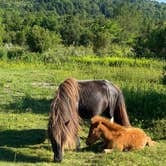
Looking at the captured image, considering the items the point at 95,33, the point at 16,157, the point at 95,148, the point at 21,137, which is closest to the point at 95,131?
the point at 95,148

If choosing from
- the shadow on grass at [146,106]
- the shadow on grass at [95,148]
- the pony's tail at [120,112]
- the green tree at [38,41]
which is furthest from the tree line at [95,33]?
the shadow on grass at [95,148]

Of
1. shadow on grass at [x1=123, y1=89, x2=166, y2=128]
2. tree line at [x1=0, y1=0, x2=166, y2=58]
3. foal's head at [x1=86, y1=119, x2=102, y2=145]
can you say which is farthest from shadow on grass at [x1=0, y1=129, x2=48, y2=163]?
tree line at [x1=0, y1=0, x2=166, y2=58]

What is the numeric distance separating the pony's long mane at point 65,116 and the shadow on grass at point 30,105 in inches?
132

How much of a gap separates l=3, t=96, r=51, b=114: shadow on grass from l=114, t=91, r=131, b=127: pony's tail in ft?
9.75

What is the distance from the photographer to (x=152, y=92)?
970cm

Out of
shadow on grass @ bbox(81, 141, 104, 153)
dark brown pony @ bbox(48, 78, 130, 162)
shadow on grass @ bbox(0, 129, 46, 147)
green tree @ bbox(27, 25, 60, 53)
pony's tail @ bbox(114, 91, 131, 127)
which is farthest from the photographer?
green tree @ bbox(27, 25, 60, 53)

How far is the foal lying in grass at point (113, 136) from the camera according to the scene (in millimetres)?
6273

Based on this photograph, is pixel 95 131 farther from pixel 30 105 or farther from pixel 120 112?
pixel 30 105

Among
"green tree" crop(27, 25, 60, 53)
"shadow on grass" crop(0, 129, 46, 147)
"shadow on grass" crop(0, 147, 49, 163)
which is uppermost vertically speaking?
"green tree" crop(27, 25, 60, 53)

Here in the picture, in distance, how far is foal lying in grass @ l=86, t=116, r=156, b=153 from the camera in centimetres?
627

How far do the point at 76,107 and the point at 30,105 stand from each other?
4.00 metres

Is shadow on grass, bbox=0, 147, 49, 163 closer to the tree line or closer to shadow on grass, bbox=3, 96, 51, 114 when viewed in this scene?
shadow on grass, bbox=3, 96, 51, 114

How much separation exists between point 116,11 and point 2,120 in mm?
68003

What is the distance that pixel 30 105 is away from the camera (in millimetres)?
10281
